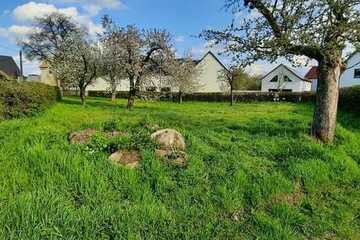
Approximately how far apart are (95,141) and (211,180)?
260cm

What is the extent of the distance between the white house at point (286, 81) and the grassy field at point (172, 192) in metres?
53.4

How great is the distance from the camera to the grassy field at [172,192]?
4695mm

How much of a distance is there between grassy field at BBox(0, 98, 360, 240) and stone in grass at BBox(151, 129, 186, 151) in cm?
25

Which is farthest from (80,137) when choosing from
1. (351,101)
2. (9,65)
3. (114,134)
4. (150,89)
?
(9,65)

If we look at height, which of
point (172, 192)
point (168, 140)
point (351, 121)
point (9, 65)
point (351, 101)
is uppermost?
point (9, 65)

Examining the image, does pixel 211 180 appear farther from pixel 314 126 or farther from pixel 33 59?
pixel 33 59

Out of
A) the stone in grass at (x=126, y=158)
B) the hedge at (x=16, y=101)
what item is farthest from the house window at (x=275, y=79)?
the stone in grass at (x=126, y=158)

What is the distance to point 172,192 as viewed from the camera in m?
5.89

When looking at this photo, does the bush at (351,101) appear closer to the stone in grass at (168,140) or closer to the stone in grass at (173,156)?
the stone in grass at (168,140)

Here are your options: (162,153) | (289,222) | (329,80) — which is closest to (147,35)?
(329,80)

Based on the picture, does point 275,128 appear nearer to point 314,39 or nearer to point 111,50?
point 314,39

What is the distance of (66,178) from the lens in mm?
5738

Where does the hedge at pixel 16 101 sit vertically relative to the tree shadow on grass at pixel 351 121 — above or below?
above

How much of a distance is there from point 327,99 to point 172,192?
5.82 metres
